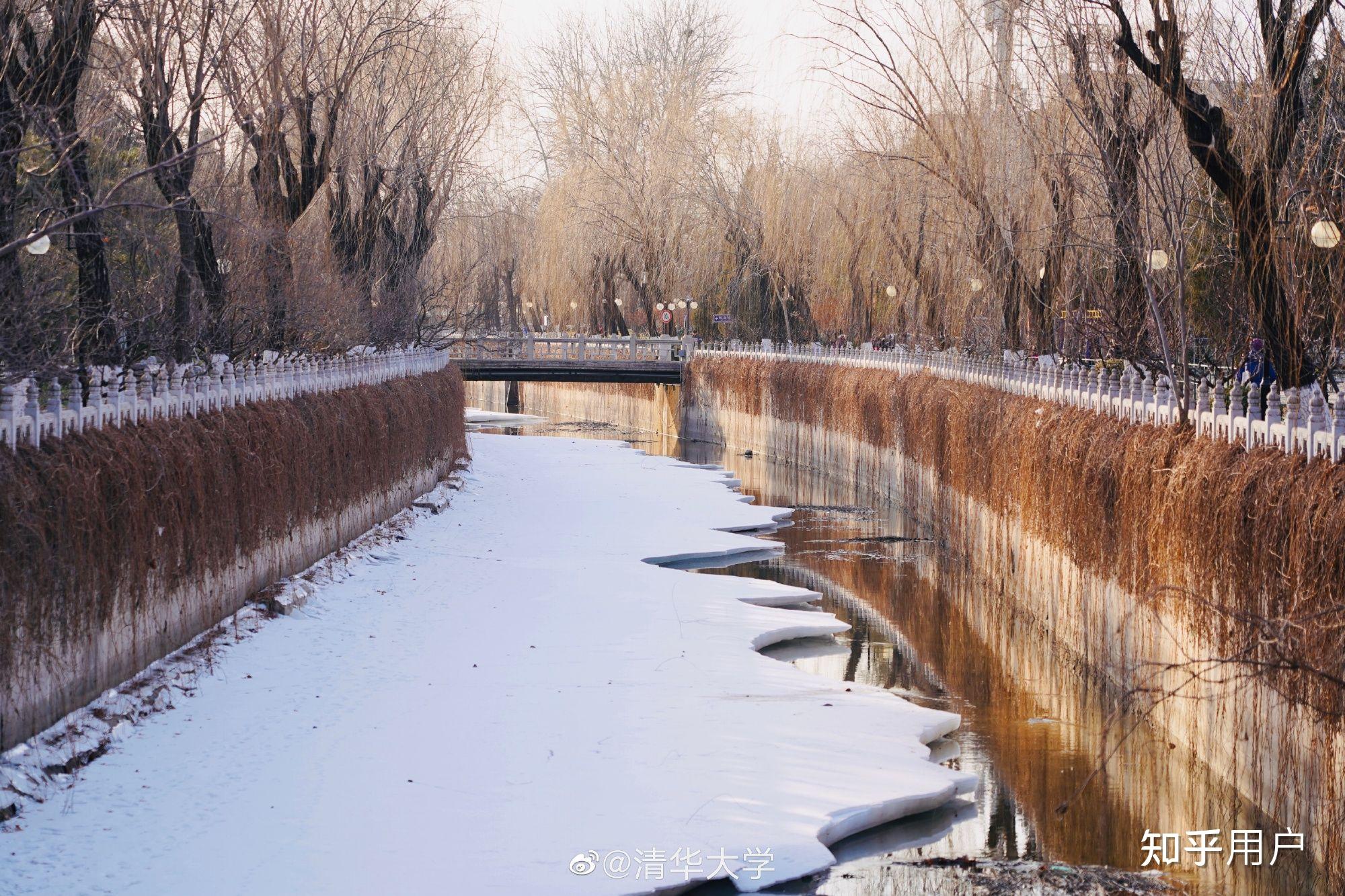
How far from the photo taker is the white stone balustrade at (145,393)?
8.46m

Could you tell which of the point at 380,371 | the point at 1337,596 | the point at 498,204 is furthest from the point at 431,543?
the point at 498,204

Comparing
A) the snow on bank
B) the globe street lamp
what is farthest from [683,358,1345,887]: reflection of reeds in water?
the snow on bank

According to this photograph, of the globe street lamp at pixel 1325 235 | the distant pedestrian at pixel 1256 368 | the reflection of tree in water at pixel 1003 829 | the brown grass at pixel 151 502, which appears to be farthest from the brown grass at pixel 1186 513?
the brown grass at pixel 151 502

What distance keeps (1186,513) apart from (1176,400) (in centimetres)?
173

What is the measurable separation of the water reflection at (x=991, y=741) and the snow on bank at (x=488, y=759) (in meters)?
0.32

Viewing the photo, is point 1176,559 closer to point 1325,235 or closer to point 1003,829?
point 1003,829

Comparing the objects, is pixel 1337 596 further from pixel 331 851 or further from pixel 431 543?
pixel 431 543

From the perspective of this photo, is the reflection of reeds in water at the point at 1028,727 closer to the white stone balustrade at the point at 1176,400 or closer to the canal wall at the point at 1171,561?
the canal wall at the point at 1171,561

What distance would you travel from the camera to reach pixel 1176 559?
10219 mm

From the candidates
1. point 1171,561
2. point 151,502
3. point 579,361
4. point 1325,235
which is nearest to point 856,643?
point 1171,561

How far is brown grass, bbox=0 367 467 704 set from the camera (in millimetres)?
8023

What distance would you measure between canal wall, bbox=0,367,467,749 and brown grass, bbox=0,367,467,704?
1cm

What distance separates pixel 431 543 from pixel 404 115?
27.6 feet

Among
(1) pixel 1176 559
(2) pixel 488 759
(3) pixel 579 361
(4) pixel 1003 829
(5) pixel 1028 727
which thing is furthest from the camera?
(3) pixel 579 361
